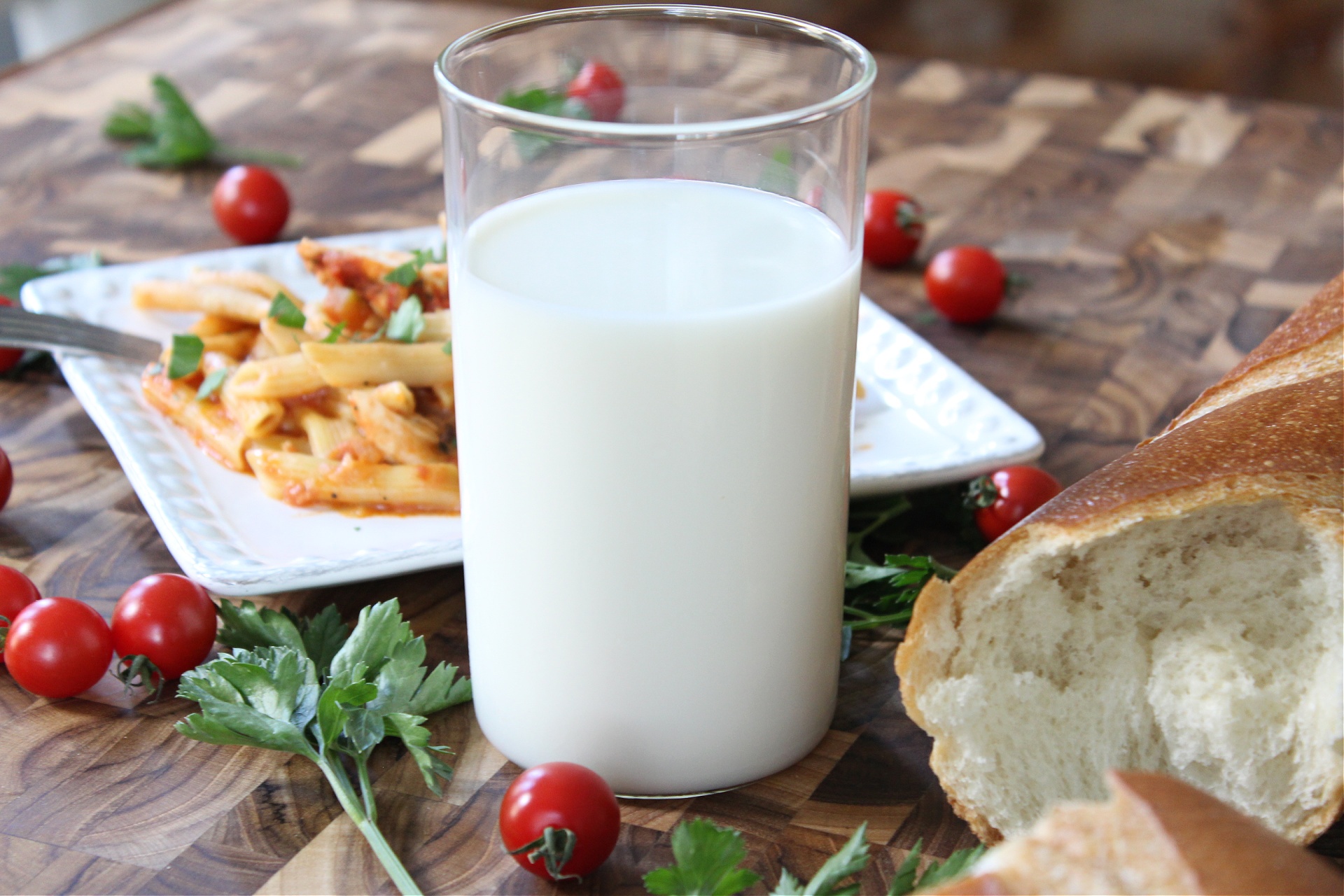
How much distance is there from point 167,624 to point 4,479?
1.26 feet


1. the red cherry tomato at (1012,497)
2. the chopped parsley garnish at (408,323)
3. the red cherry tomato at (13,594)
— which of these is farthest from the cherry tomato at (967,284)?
the red cherry tomato at (13,594)

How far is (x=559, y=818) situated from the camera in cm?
101

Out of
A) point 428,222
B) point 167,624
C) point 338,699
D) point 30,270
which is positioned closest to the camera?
point 338,699

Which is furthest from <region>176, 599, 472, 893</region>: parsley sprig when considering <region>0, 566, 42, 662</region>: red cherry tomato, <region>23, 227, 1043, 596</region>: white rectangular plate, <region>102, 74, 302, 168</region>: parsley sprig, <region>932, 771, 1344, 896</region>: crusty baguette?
<region>102, 74, 302, 168</region>: parsley sprig

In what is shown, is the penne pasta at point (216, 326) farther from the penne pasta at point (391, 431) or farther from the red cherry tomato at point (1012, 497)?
the red cherry tomato at point (1012, 497)

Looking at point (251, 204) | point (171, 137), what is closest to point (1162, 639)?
point (251, 204)

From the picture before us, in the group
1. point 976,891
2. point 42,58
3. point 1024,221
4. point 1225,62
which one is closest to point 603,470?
point 976,891

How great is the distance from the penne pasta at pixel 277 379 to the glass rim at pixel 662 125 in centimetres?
63

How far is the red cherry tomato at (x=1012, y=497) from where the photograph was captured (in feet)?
4.72

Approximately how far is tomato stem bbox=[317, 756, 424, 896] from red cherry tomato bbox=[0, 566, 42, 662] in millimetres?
385

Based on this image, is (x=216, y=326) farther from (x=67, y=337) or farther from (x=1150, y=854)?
(x=1150, y=854)

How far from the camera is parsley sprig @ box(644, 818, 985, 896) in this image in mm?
969

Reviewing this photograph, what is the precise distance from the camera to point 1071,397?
181 cm

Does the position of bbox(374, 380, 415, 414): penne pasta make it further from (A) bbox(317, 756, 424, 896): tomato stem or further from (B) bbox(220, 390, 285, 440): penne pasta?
(A) bbox(317, 756, 424, 896): tomato stem
